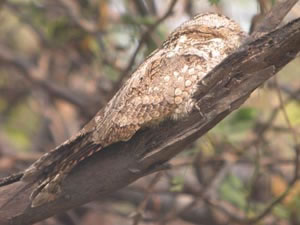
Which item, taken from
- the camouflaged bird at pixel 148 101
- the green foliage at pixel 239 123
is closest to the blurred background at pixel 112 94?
the green foliage at pixel 239 123

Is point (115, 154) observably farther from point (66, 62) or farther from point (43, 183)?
point (66, 62)

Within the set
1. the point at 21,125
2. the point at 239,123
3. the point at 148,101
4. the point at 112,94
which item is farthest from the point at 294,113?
the point at 21,125

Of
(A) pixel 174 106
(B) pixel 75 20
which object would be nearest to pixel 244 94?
(A) pixel 174 106

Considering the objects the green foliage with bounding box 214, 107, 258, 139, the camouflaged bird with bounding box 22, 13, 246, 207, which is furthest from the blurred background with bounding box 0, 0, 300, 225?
the camouflaged bird with bounding box 22, 13, 246, 207

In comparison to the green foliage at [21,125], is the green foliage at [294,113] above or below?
below

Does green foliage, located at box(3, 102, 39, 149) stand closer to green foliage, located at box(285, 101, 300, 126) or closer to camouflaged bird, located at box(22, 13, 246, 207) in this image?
green foliage, located at box(285, 101, 300, 126)

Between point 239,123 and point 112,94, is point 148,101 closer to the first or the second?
point 112,94

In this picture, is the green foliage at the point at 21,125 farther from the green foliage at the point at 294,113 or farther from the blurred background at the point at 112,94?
the green foliage at the point at 294,113
